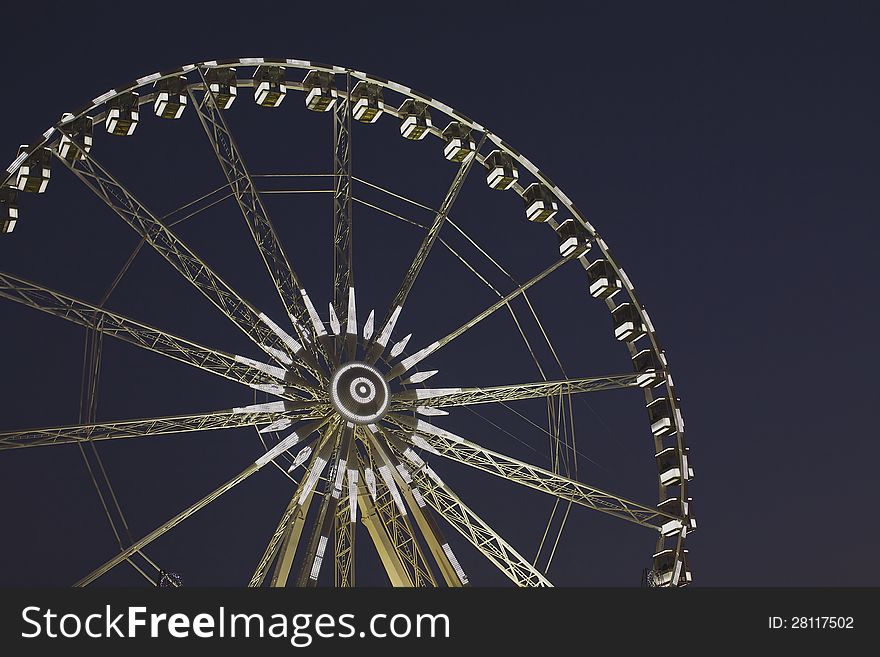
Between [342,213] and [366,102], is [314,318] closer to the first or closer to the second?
Answer: [342,213]

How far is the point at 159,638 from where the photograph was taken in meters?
12.4

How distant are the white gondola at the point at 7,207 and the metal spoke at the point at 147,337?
1.44 meters

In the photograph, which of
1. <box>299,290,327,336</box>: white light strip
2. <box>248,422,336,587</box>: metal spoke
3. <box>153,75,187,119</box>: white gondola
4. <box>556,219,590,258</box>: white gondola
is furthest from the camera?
<box>556,219,590,258</box>: white gondola

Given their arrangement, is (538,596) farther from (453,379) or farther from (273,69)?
(453,379)

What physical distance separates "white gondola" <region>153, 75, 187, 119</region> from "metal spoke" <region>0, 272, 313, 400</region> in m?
4.25

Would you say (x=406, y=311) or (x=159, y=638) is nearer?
(x=159, y=638)

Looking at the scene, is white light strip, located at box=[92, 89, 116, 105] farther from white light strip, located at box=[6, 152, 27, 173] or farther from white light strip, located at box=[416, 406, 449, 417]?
white light strip, located at box=[416, 406, 449, 417]

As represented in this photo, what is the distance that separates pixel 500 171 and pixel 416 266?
11.5ft

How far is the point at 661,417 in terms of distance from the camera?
25156mm

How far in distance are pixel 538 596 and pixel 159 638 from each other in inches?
144

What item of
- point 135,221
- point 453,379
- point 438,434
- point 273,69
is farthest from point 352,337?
point 453,379

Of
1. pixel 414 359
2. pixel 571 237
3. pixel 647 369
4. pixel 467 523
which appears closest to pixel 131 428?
pixel 414 359

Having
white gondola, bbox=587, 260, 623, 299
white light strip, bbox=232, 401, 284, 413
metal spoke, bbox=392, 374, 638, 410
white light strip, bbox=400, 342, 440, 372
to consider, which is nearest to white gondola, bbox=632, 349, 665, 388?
metal spoke, bbox=392, 374, 638, 410

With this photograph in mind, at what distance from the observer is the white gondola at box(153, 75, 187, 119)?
23.1 metres
